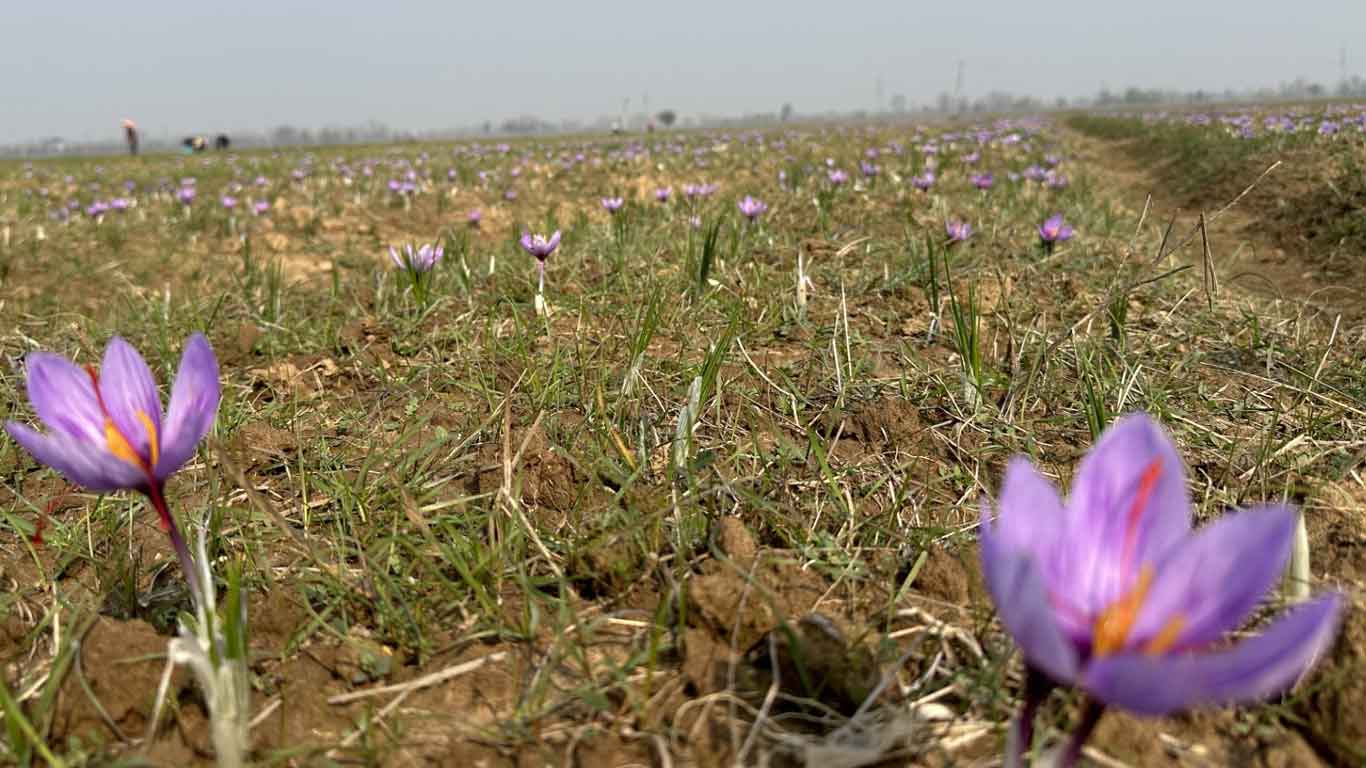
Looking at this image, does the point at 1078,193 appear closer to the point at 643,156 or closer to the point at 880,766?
the point at 880,766

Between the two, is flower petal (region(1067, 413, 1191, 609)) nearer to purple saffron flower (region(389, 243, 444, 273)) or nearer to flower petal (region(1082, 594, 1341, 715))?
flower petal (region(1082, 594, 1341, 715))

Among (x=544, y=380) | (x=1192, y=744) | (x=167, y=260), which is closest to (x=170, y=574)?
(x=544, y=380)

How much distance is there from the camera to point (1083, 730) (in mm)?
772

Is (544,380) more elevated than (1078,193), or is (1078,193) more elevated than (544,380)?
(1078,193)

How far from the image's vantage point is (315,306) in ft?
11.7

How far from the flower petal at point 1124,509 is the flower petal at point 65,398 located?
123 cm

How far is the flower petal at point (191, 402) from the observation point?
1082mm

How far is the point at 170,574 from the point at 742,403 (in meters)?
1.23

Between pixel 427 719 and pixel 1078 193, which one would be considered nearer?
pixel 427 719

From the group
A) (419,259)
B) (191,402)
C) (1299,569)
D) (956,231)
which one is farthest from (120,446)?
(956,231)

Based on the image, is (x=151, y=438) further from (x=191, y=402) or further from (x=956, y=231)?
(x=956, y=231)

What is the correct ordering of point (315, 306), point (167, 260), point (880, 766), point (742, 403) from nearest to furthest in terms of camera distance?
1. point (880, 766)
2. point (742, 403)
3. point (315, 306)
4. point (167, 260)

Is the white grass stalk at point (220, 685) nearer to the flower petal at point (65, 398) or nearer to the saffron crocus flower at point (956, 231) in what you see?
the flower petal at point (65, 398)

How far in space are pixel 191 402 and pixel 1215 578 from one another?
47.2 inches
